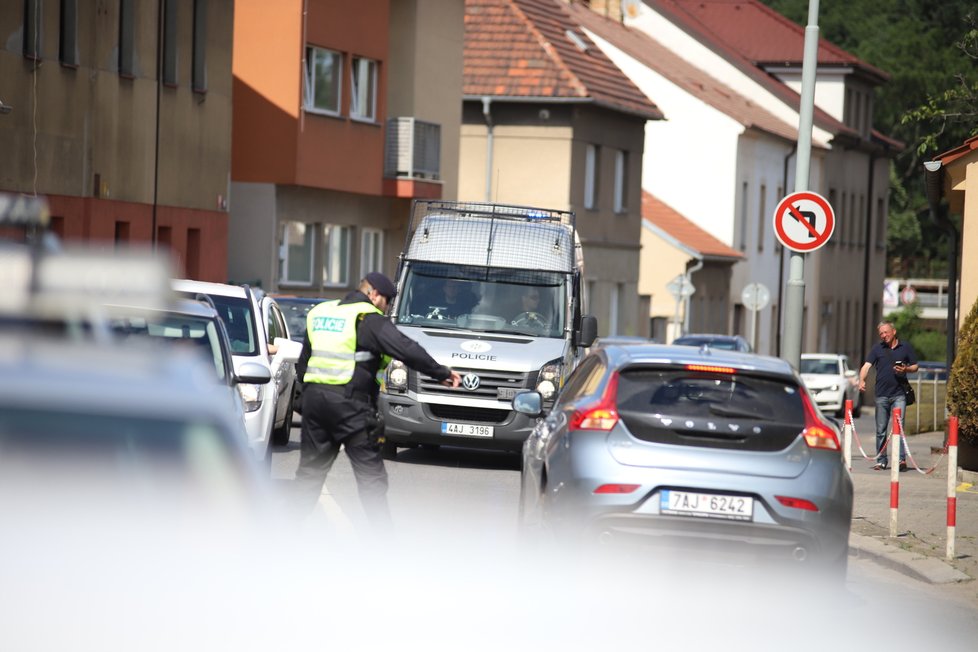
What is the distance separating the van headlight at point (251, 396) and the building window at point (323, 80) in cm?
2155

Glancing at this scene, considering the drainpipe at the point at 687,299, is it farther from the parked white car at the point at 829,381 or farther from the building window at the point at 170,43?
the building window at the point at 170,43

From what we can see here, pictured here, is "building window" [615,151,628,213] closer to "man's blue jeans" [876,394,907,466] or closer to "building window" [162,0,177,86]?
"building window" [162,0,177,86]

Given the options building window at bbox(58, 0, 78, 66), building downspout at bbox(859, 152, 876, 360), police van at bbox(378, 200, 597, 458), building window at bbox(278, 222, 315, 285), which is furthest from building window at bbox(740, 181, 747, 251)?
police van at bbox(378, 200, 597, 458)

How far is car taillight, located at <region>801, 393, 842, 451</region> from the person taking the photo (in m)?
9.41

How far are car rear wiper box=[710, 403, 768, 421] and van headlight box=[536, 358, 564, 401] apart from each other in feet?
28.6

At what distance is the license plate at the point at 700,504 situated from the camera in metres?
9.12

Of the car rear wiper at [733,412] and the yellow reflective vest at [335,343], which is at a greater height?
the yellow reflective vest at [335,343]

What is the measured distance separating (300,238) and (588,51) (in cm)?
1642

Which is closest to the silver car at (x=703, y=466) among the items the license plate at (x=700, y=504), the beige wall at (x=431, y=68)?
the license plate at (x=700, y=504)

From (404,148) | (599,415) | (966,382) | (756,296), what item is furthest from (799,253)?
(756,296)

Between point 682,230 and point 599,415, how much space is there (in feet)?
158

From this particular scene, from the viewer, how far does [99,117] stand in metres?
29.1

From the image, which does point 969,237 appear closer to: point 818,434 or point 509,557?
point 509,557

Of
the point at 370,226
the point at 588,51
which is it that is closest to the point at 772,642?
the point at 370,226
